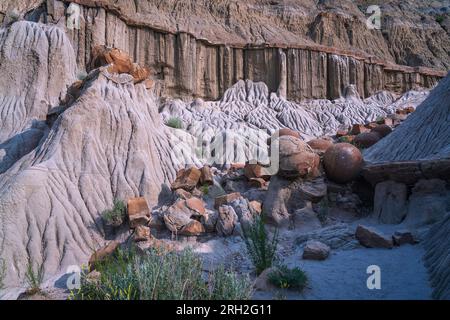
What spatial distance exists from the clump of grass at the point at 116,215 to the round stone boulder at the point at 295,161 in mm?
4117

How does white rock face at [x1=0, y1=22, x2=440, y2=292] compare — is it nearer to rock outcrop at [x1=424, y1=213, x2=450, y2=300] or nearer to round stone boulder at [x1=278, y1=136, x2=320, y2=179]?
round stone boulder at [x1=278, y1=136, x2=320, y2=179]

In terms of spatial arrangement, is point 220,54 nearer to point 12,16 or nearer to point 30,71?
Answer: point 12,16

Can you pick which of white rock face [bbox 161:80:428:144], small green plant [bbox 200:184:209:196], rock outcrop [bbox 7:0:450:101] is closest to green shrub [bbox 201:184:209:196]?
small green plant [bbox 200:184:209:196]

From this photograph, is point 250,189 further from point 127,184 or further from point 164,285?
point 164,285

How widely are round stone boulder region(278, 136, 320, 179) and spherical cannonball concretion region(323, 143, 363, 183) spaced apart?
53 centimetres

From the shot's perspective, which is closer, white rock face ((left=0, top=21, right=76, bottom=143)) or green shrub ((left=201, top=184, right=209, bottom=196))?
green shrub ((left=201, top=184, right=209, bottom=196))

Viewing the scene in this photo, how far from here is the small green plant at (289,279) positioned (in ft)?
19.1

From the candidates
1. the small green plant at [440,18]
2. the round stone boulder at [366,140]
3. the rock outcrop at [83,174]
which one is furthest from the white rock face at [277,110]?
the small green plant at [440,18]

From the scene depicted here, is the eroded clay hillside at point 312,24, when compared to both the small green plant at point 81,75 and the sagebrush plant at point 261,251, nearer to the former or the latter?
the small green plant at point 81,75

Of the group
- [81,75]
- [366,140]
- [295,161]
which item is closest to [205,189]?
[295,161]

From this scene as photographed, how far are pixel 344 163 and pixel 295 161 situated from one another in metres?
1.28

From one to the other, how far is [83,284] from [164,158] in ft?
21.7

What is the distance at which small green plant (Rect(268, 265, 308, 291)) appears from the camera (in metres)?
5.82
